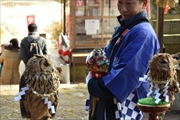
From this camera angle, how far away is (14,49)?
8.88 meters

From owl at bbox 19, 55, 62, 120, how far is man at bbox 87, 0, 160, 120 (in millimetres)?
289

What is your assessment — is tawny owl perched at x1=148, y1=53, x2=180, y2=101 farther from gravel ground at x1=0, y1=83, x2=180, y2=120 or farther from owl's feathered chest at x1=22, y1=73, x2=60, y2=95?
gravel ground at x1=0, y1=83, x2=180, y2=120

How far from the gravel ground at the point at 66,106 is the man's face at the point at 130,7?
10.2ft

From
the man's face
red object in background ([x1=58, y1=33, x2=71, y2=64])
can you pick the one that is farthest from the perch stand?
red object in background ([x1=58, y1=33, x2=71, y2=64])

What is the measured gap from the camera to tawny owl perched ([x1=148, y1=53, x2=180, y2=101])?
2.17m

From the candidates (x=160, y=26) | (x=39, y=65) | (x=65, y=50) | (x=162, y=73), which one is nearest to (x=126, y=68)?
(x=162, y=73)

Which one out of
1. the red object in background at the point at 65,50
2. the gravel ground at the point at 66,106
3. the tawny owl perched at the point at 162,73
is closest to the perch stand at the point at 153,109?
the tawny owl perched at the point at 162,73

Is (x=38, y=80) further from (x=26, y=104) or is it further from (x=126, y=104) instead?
(x=126, y=104)

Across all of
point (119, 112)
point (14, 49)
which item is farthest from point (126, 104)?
point (14, 49)

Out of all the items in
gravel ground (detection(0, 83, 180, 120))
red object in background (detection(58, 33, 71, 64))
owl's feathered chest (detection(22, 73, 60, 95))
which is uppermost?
owl's feathered chest (detection(22, 73, 60, 95))

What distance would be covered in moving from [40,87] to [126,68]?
22.0 inches

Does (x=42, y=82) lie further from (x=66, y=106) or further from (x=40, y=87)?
(x=66, y=106)

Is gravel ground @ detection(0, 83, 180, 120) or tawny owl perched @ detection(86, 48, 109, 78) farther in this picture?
gravel ground @ detection(0, 83, 180, 120)

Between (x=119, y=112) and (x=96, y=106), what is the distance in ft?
0.54
